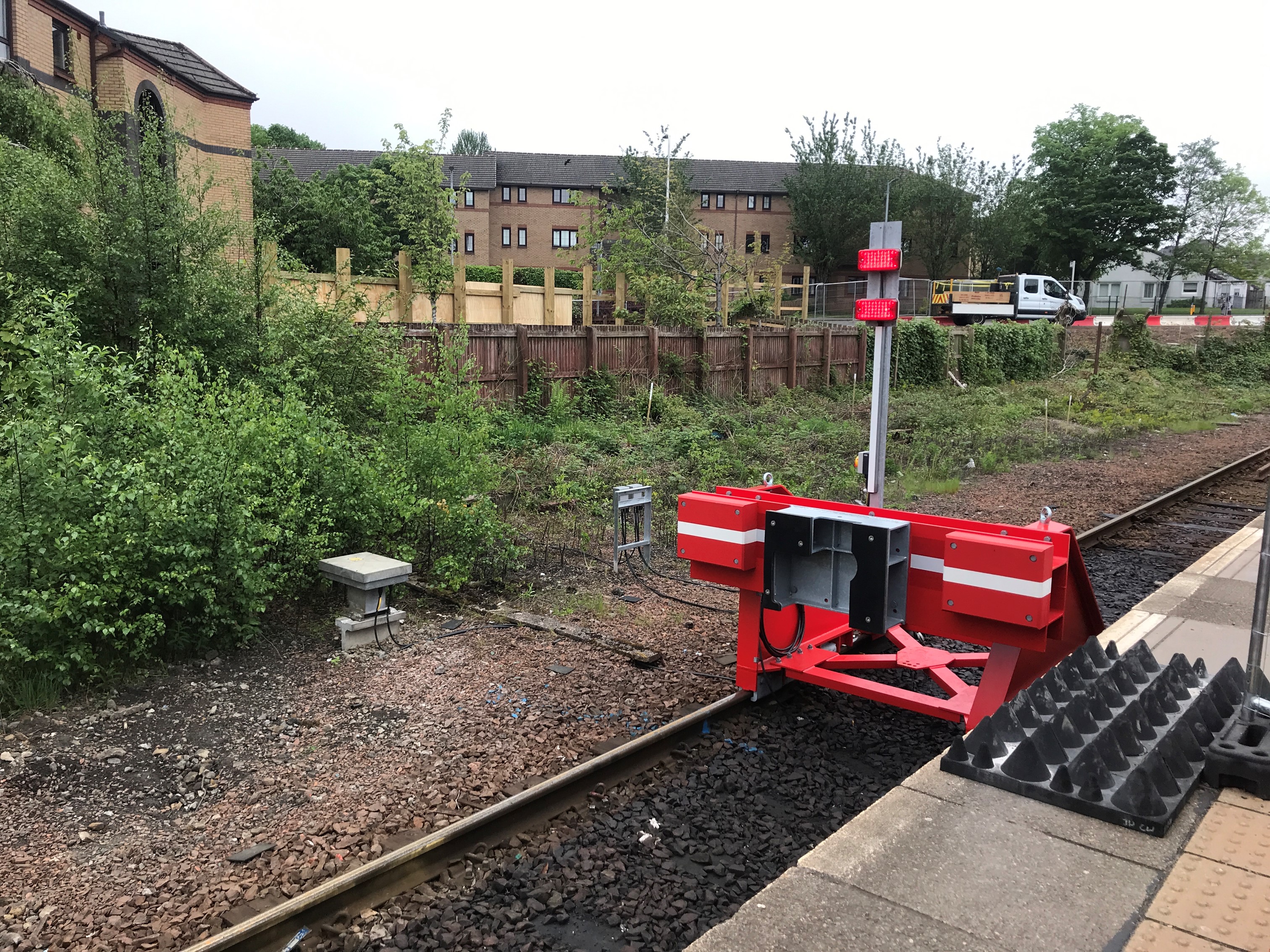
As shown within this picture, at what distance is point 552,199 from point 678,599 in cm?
6073

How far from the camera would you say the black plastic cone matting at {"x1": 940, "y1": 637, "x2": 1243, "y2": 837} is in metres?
3.50

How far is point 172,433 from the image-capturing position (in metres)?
6.26

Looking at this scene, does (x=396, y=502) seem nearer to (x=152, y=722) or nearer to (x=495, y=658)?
(x=495, y=658)

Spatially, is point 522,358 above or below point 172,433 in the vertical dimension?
above

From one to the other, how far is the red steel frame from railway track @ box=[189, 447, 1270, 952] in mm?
307

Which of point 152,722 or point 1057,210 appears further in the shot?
point 1057,210

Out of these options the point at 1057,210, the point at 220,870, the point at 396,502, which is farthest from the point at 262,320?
the point at 1057,210

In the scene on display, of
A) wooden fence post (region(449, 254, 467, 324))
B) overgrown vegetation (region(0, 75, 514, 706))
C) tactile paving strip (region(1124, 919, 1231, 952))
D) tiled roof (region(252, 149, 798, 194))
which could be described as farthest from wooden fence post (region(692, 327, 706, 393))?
tiled roof (region(252, 149, 798, 194))

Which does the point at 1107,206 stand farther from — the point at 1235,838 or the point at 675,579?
the point at 1235,838

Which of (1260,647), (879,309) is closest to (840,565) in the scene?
(879,309)

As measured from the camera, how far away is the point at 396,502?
756 cm

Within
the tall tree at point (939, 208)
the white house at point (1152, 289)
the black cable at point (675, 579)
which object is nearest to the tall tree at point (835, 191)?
the tall tree at point (939, 208)

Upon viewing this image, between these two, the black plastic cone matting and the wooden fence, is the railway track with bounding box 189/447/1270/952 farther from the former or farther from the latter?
the wooden fence

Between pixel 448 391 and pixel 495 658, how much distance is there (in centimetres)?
306
